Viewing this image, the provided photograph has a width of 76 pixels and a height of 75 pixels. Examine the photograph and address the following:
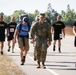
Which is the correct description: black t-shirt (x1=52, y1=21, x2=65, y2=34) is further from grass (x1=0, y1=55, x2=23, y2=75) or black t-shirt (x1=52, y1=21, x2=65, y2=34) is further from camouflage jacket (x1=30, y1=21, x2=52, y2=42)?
camouflage jacket (x1=30, y1=21, x2=52, y2=42)

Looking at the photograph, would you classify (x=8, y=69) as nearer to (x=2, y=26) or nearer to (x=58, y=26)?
(x=2, y=26)

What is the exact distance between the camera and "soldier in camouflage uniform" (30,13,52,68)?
13781 millimetres

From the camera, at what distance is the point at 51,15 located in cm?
19138

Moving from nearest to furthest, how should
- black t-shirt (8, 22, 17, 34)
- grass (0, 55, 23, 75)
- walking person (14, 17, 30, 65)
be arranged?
1. grass (0, 55, 23, 75)
2. walking person (14, 17, 30, 65)
3. black t-shirt (8, 22, 17, 34)

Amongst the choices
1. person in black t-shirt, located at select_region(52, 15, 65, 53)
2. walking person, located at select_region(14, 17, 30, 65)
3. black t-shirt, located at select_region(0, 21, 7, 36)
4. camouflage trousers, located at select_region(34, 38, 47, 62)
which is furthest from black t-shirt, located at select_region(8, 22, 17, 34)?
camouflage trousers, located at select_region(34, 38, 47, 62)

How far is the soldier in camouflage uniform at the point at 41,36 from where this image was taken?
1378cm

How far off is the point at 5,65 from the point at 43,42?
1.71 meters

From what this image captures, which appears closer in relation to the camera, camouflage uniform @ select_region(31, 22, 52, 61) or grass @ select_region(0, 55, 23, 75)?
grass @ select_region(0, 55, 23, 75)

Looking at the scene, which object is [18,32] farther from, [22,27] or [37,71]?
[37,71]

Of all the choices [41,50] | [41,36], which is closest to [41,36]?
[41,36]

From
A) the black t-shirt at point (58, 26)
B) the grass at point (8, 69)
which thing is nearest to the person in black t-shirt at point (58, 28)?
the black t-shirt at point (58, 26)

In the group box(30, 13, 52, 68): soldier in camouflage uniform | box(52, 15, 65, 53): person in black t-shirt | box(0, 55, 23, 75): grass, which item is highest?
box(30, 13, 52, 68): soldier in camouflage uniform

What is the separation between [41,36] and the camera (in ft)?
45.6

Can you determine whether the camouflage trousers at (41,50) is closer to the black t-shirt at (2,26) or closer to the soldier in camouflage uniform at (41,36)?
the soldier in camouflage uniform at (41,36)
